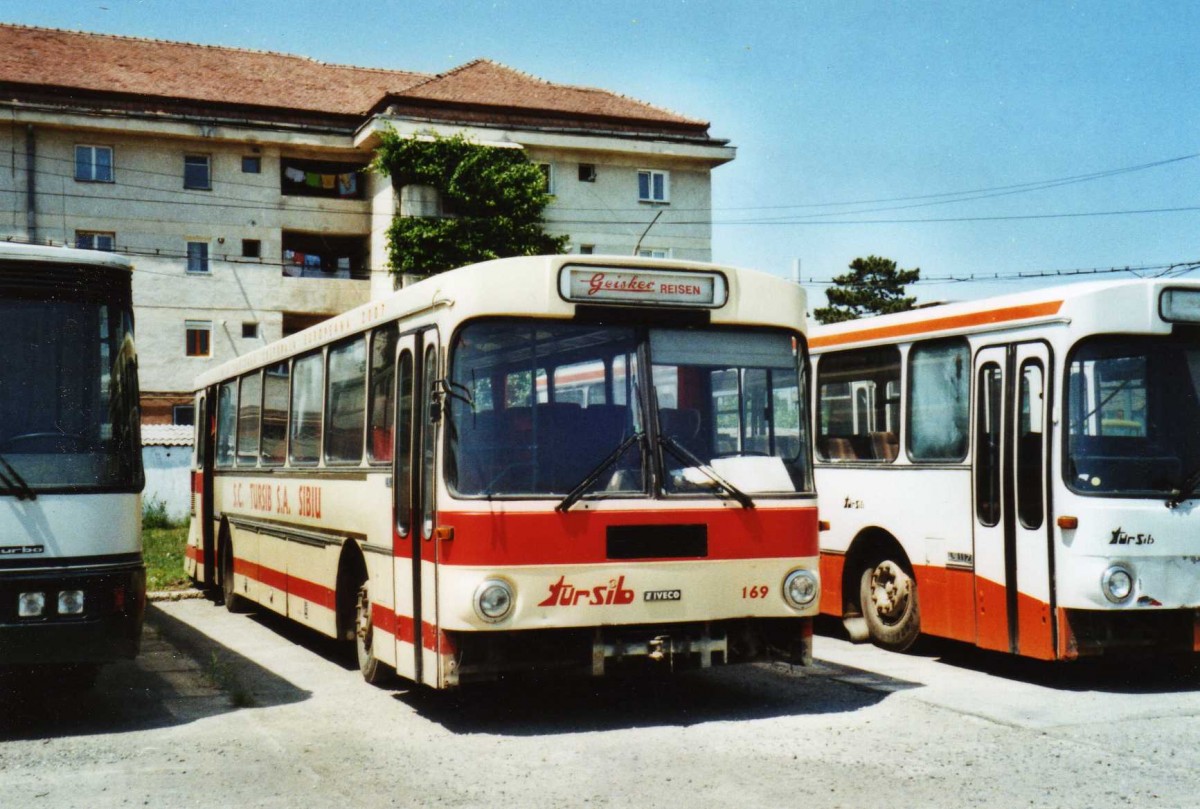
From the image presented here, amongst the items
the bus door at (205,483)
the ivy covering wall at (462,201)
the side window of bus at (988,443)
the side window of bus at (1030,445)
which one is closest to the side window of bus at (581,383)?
the side window of bus at (1030,445)

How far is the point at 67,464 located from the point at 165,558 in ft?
48.2

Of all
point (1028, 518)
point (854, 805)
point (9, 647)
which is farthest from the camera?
point (1028, 518)

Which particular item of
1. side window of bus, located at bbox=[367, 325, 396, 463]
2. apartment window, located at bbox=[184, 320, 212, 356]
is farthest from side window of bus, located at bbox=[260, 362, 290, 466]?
apartment window, located at bbox=[184, 320, 212, 356]

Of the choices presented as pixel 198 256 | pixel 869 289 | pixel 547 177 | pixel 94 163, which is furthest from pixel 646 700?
pixel 869 289

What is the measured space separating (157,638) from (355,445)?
4.44 m

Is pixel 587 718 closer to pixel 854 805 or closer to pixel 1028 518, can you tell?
pixel 854 805

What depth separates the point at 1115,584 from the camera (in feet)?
31.3

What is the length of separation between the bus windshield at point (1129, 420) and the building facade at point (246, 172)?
3631 centimetres

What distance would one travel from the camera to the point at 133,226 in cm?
4312

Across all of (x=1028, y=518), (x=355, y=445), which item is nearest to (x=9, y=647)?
(x=355, y=445)

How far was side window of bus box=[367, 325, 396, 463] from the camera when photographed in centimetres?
984

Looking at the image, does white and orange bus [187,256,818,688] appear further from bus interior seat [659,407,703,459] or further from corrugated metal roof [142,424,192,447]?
corrugated metal roof [142,424,192,447]

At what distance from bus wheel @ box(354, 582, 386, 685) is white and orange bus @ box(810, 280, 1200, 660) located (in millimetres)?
4436

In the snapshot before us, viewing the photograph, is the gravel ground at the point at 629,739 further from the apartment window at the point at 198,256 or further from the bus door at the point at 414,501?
the apartment window at the point at 198,256
